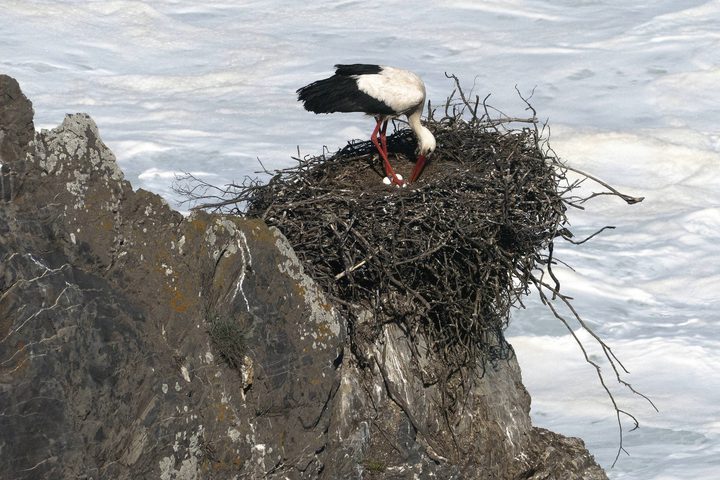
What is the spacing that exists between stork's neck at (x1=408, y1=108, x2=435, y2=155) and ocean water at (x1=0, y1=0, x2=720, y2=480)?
1308 cm

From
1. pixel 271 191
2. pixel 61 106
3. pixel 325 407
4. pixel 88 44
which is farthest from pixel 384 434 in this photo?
pixel 88 44

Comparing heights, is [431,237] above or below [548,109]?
above

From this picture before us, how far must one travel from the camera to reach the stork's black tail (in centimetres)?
1041

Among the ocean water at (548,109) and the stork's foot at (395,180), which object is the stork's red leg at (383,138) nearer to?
the stork's foot at (395,180)

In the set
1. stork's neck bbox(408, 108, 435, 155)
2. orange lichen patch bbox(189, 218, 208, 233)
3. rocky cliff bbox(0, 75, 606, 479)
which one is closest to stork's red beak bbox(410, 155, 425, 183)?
stork's neck bbox(408, 108, 435, 155)

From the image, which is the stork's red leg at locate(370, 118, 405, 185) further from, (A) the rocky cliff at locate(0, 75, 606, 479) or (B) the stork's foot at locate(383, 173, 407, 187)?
(A) the rocky cliff at locate(0, 75, 606, 479)

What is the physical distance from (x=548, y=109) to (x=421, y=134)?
22.2 m

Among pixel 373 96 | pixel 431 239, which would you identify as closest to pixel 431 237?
pixel 431 239

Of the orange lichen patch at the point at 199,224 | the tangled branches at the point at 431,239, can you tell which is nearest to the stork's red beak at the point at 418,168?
the tangled branches at the point at 431,239

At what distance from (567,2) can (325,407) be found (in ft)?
111

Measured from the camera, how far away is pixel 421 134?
32.9 ft

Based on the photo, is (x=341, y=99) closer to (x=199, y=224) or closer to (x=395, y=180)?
(x=395, y=180)

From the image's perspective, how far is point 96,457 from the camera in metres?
6.64

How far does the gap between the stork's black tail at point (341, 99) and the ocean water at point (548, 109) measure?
41.7 feet
